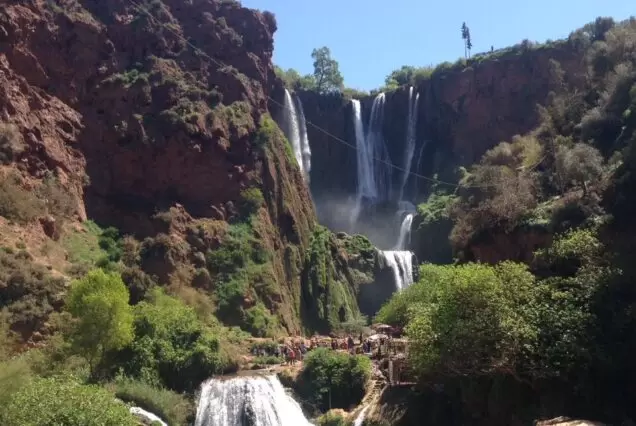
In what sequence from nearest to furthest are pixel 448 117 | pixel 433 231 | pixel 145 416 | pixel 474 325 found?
pixel 474 325
pixel 145 416
pixel 433 231
pixel 448 117

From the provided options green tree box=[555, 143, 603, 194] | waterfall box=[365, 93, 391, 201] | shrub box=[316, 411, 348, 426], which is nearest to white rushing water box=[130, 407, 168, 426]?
shrub box=[316, 411, 348, 426]

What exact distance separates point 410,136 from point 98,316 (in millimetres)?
51688

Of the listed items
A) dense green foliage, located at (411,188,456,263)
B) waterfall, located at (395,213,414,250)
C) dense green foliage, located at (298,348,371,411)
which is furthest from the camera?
waterfall, located at (395,213,414,250)

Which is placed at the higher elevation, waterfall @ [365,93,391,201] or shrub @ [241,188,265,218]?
waterfall @ [365,93,391,201]

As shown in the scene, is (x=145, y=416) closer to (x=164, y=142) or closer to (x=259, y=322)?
(x=259, y=322)

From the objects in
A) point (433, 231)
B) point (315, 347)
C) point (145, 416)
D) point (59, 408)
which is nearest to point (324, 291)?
point (315, 347)

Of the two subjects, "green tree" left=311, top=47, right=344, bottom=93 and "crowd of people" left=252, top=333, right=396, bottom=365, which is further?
"green tree" left=311, top=47, right=344, bottom=93

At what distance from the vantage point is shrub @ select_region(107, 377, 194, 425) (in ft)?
79.6

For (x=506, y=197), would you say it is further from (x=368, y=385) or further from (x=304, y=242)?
(x=304, y=242)

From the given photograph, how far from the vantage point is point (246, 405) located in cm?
2559

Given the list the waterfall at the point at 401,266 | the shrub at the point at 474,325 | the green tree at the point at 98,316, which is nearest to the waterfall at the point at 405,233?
the waterfall at the point at 401,266

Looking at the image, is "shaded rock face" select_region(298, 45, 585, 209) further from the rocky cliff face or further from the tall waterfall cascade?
the rocky cliff face

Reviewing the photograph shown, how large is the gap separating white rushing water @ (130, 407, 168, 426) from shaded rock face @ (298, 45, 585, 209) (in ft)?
149

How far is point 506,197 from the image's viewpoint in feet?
102
